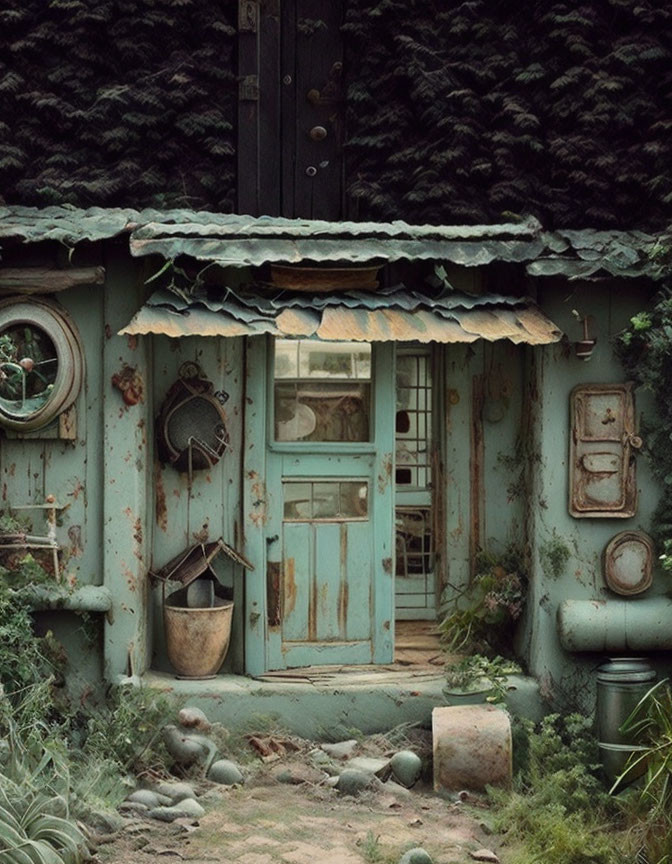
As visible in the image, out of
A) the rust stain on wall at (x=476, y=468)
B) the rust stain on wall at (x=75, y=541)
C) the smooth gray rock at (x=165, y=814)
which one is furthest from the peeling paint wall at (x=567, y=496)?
the rust stain on wall at (x=75, y=541)

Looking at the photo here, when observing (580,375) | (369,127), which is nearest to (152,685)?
(580,375)

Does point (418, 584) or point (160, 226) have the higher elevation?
point (160, 226)

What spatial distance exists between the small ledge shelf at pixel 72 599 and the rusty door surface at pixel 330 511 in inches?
46.9

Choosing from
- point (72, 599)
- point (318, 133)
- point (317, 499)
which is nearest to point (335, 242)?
point (317, 499)

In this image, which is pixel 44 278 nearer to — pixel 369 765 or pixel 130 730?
pixel 130 730

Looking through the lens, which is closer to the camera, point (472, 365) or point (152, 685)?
point (152, 685)

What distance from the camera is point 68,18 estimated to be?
1194 centimetres

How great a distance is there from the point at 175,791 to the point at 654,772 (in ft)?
8.94

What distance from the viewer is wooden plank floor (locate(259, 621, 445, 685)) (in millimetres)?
8258

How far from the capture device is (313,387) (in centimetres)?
852

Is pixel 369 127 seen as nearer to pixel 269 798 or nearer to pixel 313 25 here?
pixel 313 25

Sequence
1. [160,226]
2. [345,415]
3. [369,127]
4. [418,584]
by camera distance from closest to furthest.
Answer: [160,226] < [345,415] < [418,584] < [369,127]

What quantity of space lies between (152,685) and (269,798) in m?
1.20

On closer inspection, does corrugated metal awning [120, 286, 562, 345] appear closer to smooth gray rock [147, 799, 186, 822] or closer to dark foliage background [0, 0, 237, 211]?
smooth gray rock [147, 799, 186, 822]
